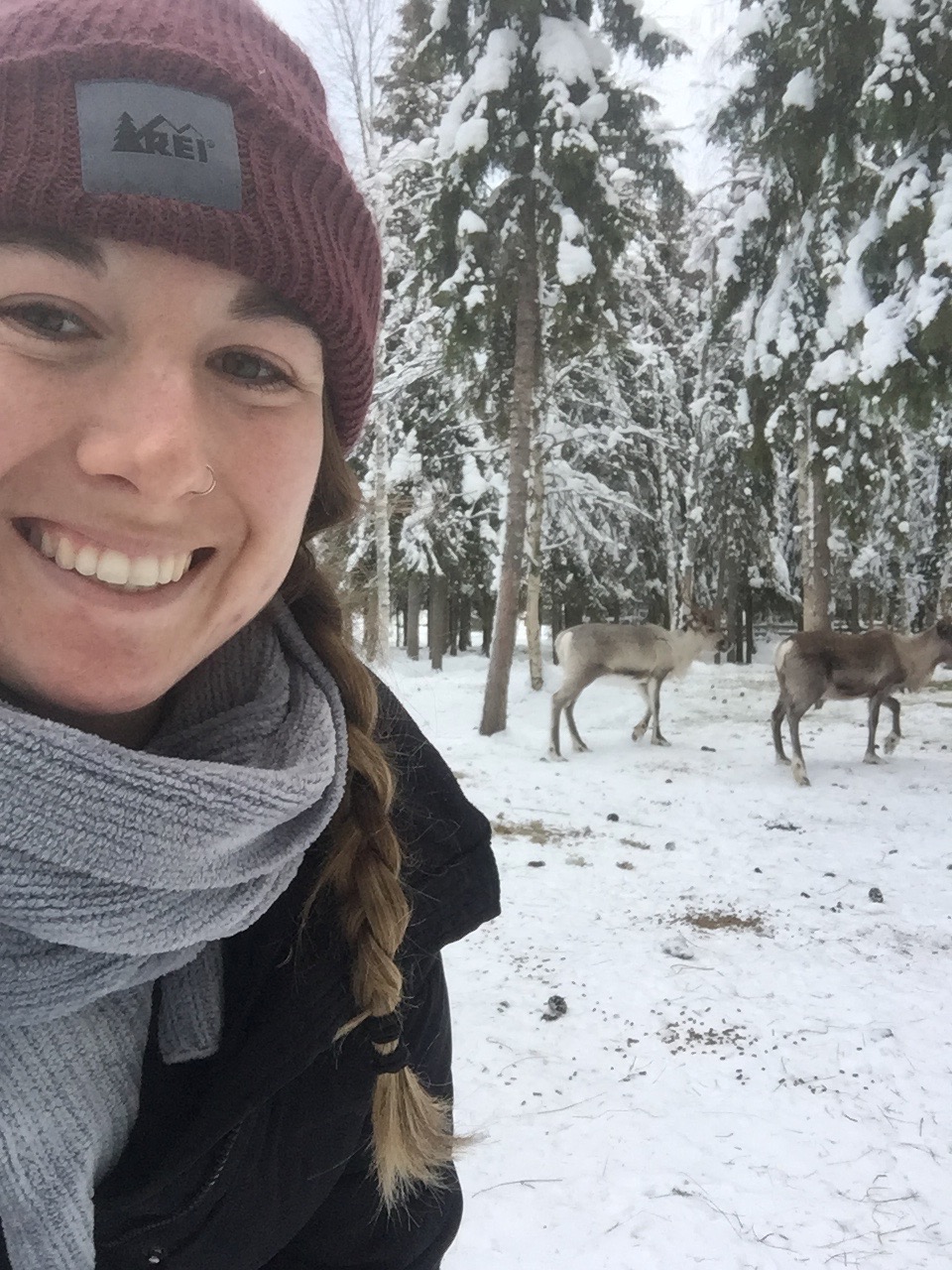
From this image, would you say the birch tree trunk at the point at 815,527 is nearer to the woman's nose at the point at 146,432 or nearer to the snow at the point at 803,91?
the snow at the point at 803,91

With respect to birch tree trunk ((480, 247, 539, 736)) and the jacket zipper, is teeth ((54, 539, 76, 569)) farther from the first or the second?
birch tree trunk ((480, 247, 539, 736))

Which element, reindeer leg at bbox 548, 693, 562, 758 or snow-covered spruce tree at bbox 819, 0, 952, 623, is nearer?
snow-covered spruce tree at bbox 819, 0, 952, 623

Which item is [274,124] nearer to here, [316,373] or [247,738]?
[316,373]

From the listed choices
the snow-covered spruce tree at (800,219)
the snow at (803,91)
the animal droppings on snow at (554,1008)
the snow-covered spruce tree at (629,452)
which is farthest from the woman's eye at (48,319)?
the snow-covered spruce tree at (629,452)

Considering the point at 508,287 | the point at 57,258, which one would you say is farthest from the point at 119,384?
the point at 508,287

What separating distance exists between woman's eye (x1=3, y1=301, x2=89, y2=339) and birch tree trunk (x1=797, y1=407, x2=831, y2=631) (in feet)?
44.2

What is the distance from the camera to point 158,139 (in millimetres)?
981

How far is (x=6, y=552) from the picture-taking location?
3.01 feet

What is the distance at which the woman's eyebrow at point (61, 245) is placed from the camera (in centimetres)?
91

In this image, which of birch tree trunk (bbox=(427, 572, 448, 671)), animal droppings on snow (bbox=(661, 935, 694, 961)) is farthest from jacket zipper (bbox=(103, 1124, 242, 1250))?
birch tree trunk (bbox=(427, 572, 448, 671))

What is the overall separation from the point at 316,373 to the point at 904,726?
12858 millimetres

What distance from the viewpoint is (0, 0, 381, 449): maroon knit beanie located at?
3.04 ft

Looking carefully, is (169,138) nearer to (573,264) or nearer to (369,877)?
(369,877)

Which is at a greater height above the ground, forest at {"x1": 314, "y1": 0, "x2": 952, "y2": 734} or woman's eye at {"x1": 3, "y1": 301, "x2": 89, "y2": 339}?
forest at {"x1": 314, "y1": 0, "x2": 952, "y2": 734}
